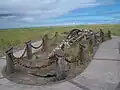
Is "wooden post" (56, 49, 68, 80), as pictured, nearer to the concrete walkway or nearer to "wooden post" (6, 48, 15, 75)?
the concrete walkway

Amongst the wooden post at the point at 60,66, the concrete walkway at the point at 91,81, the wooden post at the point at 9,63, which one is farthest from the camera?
the wooden post at the point at 9,63

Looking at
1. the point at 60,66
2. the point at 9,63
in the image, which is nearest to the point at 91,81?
the point at 60,66

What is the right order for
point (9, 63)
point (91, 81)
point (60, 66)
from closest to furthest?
point (91, 81) → point (60, 66) → point (9, 63)

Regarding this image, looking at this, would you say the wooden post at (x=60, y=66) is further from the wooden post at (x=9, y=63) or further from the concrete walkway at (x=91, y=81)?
the wooden post at (x=9, y=63)

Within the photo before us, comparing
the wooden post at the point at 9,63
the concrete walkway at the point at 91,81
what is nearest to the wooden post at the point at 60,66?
the concrete walkway at the point at 91,81

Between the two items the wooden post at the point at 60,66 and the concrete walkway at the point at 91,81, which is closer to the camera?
the concrete walkway at the point at 91,81

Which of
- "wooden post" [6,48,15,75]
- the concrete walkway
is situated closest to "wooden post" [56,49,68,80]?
the concrete walkway

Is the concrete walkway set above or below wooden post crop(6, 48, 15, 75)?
below

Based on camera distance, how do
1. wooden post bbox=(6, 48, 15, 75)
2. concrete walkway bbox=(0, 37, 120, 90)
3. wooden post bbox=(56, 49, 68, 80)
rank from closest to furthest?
concrete walkway bbox=(0, 37, 120, 90) < wooden post bbox=(56, 49, 68, 80) < wooden post bbox=(6, 48, 15, 75)

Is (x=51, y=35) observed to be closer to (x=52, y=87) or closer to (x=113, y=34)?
(x=113, y=34)

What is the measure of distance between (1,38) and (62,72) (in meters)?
5.14

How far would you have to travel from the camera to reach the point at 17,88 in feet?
13.8

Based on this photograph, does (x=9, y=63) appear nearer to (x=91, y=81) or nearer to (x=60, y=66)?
(x=60, y=66)

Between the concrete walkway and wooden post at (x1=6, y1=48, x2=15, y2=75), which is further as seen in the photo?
wooden post at (x1=6, y1=48, x2=15, y2=75)
